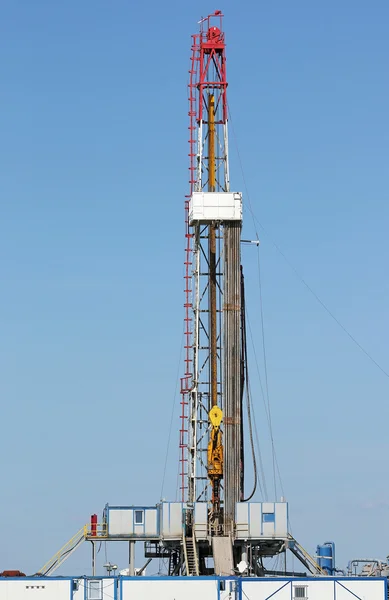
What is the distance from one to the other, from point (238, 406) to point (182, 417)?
141 inches

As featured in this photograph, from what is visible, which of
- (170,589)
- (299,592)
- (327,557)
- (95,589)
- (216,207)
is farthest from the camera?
(216,207)

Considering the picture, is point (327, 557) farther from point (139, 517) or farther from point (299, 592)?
point (139, 517)

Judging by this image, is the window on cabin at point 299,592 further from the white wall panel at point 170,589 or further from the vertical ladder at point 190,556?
the vertical ladder at point 190,556

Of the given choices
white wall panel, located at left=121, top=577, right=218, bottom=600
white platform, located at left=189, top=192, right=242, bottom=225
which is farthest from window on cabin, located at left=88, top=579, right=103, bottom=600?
white platform, located at left=189, top=192, right=242, bottom=225

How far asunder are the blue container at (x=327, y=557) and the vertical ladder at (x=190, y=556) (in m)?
6.42

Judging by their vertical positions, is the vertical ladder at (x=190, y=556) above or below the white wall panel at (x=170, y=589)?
above

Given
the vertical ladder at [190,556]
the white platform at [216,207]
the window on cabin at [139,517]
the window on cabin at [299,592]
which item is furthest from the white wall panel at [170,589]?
the white platform at [216,207]

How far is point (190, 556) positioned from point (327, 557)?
7.07 metres

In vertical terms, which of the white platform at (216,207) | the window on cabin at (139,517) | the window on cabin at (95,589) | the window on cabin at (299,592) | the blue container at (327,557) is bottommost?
the window on cabin at (299,592)

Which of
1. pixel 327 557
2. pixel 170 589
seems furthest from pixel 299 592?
pixel 327 557

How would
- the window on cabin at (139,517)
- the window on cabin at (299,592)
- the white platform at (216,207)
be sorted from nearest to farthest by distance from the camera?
the window on cabin at (299,592), the window on cabin at (139,517), the white platform at (216,207)

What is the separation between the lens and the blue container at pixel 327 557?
252ft

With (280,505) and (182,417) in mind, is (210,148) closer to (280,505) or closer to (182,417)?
(182,417)

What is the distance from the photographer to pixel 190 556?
254ft
